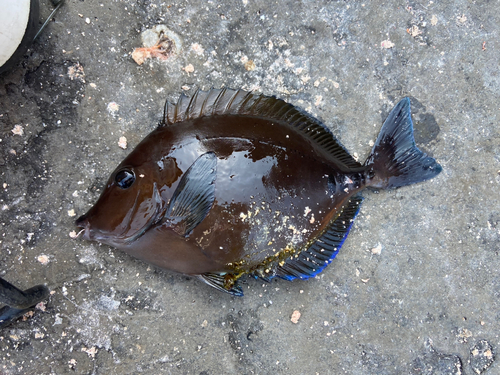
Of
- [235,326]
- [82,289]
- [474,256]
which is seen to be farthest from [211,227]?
[474,256]

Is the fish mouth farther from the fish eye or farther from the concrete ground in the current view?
the concrete ground

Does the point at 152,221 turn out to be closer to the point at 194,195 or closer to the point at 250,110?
the point at 194,195

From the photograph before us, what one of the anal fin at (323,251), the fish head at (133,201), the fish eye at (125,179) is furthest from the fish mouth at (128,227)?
the anal fin at (323,251)

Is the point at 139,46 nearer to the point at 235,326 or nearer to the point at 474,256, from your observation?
the point at 235,326

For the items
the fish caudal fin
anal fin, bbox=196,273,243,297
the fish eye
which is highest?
the fish eye

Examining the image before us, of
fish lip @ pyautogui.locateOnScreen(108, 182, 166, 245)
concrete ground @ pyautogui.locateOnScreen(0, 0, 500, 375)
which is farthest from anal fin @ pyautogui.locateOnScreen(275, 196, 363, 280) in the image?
fish lip @ pyautogui.locateOnScreen(108, 182, 166, 245)

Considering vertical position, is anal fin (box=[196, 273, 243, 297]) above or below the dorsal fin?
below

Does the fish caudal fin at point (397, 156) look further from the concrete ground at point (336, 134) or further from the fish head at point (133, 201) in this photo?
the fish head at point (133, 201)
